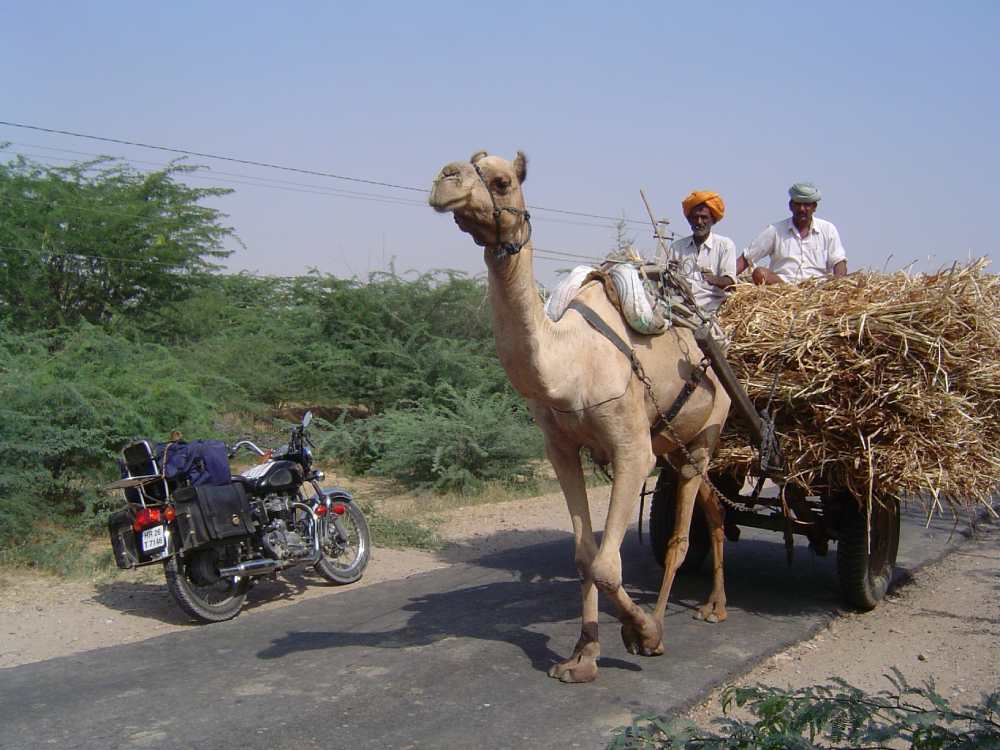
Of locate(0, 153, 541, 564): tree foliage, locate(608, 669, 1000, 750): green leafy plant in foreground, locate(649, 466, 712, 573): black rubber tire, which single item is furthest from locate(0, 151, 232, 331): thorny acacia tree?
locate(608, 669, 1000, 750): green leafy plant in foreground

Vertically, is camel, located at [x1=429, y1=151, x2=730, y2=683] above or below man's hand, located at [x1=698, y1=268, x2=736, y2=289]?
below

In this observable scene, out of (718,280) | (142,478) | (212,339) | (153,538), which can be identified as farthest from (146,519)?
(212,339)

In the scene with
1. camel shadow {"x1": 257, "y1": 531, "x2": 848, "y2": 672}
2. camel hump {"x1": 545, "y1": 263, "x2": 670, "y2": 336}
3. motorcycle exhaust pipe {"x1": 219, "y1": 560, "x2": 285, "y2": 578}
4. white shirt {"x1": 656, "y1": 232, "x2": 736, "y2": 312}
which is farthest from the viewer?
white shirt {"x1": 656, "y1": 232, "x2": 736, "y2": 312}

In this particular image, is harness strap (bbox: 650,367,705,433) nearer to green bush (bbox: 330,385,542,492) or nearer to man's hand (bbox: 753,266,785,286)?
man's hand (bbox: 753,266,785,286)

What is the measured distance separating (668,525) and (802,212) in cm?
277

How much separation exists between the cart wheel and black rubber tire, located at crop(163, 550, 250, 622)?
418cm

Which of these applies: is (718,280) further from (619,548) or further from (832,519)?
(619,548)

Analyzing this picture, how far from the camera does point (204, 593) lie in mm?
6703

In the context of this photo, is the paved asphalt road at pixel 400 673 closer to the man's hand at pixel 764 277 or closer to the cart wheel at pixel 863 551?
the cart wheel at pixel 863 551

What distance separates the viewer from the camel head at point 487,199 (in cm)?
399

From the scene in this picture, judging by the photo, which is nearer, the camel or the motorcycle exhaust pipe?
the camel

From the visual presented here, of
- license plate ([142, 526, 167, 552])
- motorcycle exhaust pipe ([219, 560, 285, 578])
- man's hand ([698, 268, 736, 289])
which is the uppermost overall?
man's hand ([698, 268, 736, 289])

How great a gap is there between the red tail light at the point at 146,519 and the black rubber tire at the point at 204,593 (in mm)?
273

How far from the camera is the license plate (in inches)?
248
